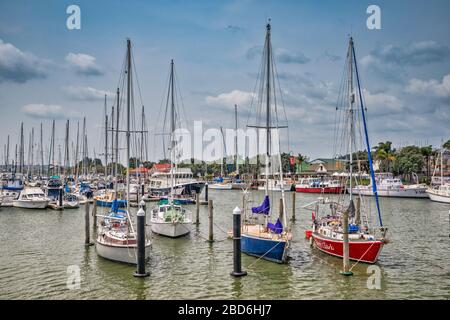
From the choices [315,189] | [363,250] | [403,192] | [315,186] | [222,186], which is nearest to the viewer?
[363,250]

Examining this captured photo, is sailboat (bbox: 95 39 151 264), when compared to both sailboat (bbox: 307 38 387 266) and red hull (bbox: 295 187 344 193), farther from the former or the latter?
red hull (bbox: 295 187 344 193)

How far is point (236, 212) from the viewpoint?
72.7ft

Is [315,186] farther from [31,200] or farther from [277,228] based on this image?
[277,228]

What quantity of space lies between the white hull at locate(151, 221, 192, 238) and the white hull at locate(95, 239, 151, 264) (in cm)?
832

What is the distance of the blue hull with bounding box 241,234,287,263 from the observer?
25.5 metres

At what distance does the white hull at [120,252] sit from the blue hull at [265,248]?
239 inches

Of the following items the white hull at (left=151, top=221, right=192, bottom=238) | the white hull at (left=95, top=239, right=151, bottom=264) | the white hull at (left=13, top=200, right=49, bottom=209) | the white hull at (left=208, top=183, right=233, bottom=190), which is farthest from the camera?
the white hull at (left=208, top=183, right=233, bottom=190)

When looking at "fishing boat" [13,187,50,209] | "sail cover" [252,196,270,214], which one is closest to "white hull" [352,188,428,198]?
"fishing boat" [13,187,50,209]

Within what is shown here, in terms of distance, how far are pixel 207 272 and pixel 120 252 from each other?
5290mm

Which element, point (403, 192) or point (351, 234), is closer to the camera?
point (351, 234)

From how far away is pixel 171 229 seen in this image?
34.5m

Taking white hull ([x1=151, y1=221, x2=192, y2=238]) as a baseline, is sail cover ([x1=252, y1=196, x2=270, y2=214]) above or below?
above

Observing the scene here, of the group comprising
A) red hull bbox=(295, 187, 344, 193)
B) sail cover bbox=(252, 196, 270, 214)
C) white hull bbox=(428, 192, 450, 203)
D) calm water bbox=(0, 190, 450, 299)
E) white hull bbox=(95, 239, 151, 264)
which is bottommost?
calm water bbox=(0, 190, 450, 299)

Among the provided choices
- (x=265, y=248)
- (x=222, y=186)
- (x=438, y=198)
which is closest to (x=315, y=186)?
(x=222, y=186)
